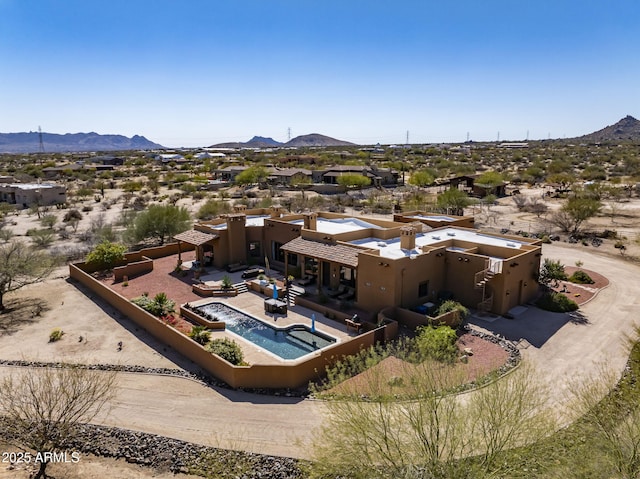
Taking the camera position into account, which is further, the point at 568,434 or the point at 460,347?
the point at 460,347

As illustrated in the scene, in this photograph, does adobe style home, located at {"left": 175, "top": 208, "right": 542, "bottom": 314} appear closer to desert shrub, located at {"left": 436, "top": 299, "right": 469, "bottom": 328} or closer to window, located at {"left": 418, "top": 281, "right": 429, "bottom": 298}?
window, located at {"left": 418, "top": 281, "right": 429, "bottom": 298}

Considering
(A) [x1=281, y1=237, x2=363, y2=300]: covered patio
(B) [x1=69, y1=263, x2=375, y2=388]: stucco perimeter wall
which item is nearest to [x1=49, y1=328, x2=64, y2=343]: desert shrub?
(B) [x1=69, y1=263, x2=375, y2=388]: stucco perimeter wall

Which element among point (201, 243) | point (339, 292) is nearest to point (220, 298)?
point (201, 243)

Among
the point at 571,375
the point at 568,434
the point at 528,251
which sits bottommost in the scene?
the point at 571,375

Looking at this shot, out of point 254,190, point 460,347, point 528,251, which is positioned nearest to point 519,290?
point 528,251

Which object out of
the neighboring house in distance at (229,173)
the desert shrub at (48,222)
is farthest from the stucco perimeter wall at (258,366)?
the neighboring house in distance at (229,173)

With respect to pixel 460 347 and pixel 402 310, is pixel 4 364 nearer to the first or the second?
pixel 402 310

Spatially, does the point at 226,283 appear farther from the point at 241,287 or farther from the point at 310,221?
the point at 310,221
